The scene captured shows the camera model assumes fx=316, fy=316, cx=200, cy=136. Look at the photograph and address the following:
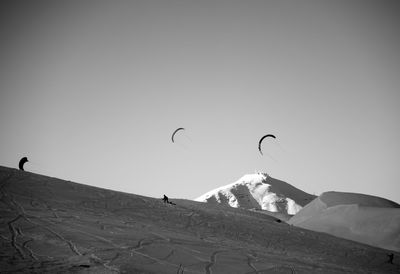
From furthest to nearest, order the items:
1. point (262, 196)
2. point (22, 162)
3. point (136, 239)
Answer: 1. point (262, 196)
2. point (22, 162)
3. point (136, 239)

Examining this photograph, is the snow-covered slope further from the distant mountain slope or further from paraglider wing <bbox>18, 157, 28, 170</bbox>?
the distant mountain slope

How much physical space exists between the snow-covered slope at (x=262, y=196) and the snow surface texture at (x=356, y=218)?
107 m

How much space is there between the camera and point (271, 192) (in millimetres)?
160000

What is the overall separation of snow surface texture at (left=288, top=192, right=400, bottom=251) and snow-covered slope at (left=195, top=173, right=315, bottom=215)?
10731cm

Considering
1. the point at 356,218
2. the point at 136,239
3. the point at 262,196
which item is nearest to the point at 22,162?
the point at 136,239

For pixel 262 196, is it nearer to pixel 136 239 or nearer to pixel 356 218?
pixel 356 218

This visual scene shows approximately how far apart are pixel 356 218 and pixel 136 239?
23.9 meters

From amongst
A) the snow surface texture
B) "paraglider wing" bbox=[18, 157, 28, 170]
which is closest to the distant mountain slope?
"paraglider wing" bbox=[18, 157, 28, 170]

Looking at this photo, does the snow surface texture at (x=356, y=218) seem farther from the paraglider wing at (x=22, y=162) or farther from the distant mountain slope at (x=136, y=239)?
the paraglider wing at (x=22, y=162)

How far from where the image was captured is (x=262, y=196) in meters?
156

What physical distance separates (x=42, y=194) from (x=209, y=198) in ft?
466

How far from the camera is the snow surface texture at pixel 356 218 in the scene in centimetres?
2481

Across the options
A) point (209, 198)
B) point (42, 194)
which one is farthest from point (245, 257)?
point (209, 198)

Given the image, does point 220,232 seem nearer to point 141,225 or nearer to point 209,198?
point 141,225
